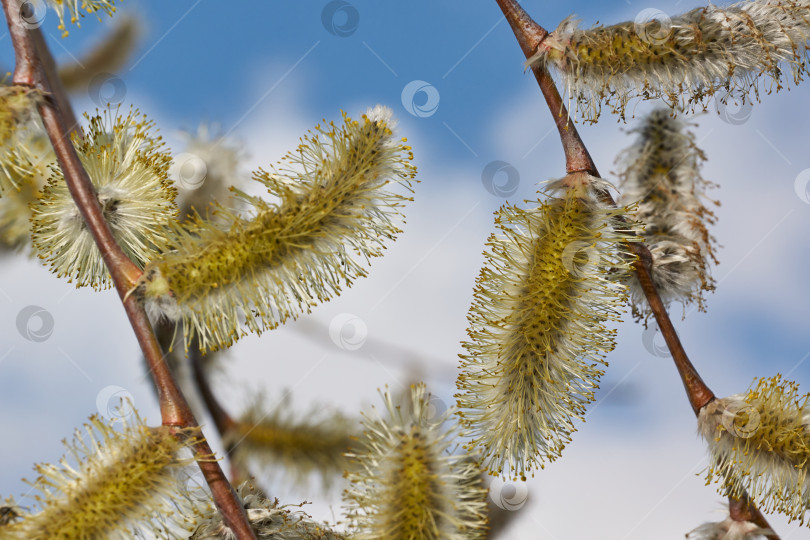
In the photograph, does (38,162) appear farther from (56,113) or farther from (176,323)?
(176,323)

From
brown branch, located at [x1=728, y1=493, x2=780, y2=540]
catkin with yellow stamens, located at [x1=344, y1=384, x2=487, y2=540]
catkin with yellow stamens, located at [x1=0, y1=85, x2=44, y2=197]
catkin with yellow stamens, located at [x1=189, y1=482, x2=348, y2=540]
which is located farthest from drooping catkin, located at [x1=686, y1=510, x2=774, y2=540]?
catkin with yellow stamens, located at [x1=0, y1=85, x2=44, y2=197]

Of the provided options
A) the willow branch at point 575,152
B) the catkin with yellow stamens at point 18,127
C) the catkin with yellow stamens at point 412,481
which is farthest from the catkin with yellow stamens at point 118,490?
the willow branch at point 575,152

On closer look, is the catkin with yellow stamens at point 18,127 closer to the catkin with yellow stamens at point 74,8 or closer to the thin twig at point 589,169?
the catkin with yellow stamens at point 74,8

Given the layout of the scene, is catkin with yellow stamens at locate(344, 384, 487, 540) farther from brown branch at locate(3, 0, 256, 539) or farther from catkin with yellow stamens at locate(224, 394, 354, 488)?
catkin with yellow stamens at locate(224, 394, 354, 488)

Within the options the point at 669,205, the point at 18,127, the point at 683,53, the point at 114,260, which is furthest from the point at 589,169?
the point at 18,127

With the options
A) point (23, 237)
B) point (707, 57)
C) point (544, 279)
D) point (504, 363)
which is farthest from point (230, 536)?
point (707, 57)

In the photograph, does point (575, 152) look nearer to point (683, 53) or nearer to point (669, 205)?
point (683, 53)

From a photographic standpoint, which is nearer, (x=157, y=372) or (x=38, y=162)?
(x=157, y=372)

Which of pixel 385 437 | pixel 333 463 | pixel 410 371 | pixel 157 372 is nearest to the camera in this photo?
pixel 385 437
